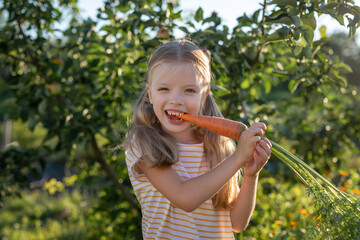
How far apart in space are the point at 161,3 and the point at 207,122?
33.8 inches

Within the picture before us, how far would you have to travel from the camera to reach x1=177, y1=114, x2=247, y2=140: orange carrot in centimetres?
138

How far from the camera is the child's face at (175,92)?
1.43 m

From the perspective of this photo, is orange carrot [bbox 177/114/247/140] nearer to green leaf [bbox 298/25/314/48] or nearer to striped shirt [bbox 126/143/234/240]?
striped shirt [bbox 126/143/234/240]

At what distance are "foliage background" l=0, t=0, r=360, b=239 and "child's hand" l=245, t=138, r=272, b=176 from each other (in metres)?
0.44

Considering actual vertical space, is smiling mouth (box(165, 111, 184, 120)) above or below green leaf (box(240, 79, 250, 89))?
below

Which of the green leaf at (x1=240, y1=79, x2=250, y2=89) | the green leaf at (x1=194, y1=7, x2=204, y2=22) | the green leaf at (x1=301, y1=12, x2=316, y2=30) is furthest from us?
the green leaf at (x1=240, y1=79, x2=250, y2=89)

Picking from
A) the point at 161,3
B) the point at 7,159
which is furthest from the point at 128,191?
the point at 161,3

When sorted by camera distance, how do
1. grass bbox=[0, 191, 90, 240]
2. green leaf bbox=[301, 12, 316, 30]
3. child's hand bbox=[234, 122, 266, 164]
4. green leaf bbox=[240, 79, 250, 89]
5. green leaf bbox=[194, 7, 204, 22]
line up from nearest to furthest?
child's hand bbox=[234, 122, 266, 164] → green leaf bbox=[301, 12, 316, 30] → green leaf bbox=[194, 7, 204, 22] → green leaf bbox=[240, 79, 250, 89] → grass bbox=[0, 191, 90, 240]

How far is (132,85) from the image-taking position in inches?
94.3

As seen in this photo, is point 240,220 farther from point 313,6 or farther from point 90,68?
point 90,68

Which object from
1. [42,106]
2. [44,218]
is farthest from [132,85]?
[44,218]

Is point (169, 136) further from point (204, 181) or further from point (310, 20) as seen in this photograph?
point (310, 20)

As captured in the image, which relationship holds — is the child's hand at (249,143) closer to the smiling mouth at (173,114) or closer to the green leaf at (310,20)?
the smiling mouth at (173,114)

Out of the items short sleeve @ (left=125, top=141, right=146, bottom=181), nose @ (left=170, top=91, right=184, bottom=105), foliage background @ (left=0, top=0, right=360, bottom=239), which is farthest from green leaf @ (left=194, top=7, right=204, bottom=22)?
short sleeve @ (left=125, top=141, right=146, bottom=181)
